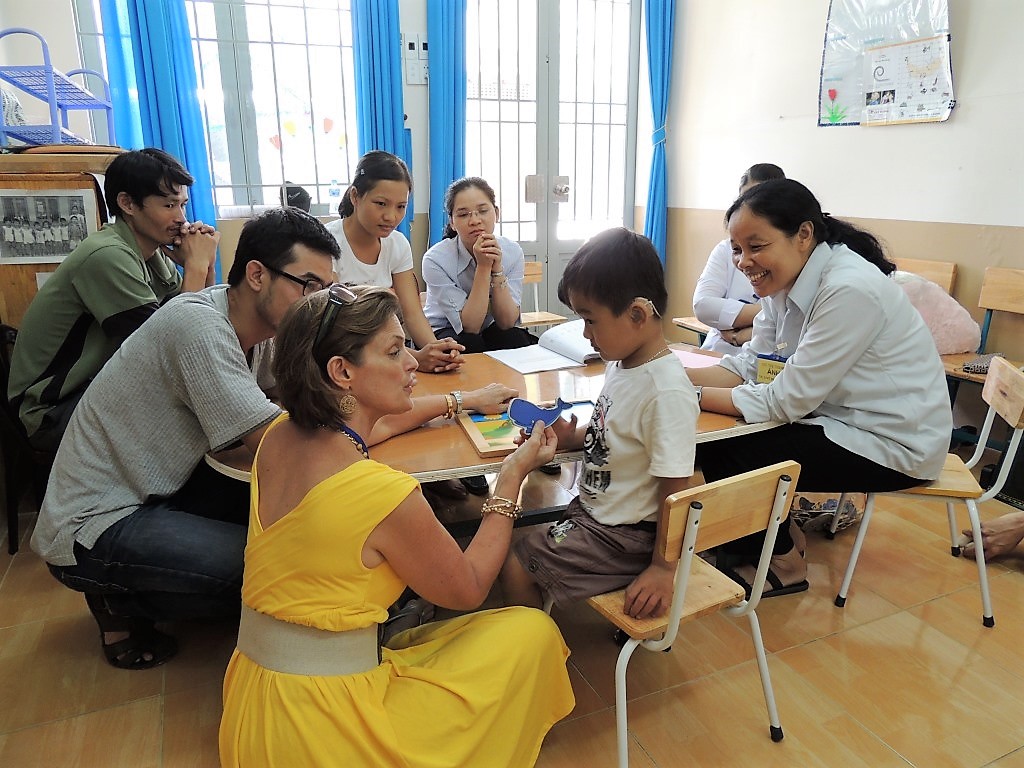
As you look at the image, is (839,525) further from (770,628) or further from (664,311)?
(664,311)

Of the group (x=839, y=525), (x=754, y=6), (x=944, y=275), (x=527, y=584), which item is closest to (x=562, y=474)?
(x=839, y=525)

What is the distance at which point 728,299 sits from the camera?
3.06m

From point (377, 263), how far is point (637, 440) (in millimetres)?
1637

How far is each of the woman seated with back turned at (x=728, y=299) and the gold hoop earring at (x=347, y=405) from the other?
1.91m

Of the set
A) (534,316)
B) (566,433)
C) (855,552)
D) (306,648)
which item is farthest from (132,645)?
(534,316)

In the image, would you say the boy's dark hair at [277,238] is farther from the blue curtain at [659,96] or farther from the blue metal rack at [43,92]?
the blue curtain at [659,96]

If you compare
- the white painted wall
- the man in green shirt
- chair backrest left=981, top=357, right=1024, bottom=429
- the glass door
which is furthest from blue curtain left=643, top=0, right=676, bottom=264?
the man in green shirt

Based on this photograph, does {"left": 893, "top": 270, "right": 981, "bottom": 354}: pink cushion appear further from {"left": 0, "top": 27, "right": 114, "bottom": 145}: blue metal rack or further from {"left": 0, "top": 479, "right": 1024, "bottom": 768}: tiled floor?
{"left": 0, "top": 27, "right": 114, "bottom": 145}: blue metal rack

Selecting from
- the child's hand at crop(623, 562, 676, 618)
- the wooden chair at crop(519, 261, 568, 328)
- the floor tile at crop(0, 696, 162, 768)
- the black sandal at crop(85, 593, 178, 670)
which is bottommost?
the floor tile at crop(0, 696, 162, 768)

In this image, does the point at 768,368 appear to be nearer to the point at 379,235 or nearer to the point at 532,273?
the point at 379,235

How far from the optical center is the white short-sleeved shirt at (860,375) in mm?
1788

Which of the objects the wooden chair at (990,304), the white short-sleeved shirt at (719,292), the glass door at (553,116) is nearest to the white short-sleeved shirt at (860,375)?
the white short-sleeved shirt at (719,292)

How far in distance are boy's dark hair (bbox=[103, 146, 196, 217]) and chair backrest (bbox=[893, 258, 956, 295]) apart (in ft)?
11.1

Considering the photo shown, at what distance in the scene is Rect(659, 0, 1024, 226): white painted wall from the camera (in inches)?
124
